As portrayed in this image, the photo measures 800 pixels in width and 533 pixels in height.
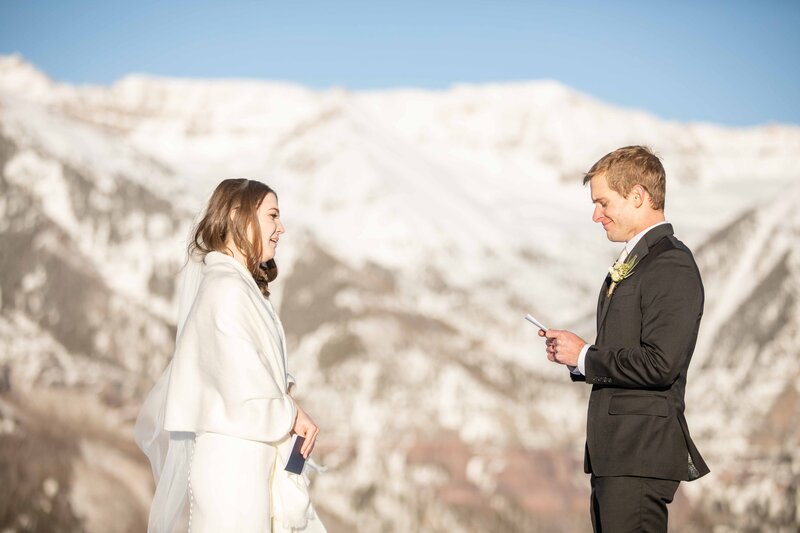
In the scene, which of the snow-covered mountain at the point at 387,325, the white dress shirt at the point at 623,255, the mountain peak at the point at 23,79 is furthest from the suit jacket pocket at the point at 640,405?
the mountain peak at the point at 23,79

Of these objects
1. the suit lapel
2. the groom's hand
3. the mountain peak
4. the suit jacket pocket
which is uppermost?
the mountain peak

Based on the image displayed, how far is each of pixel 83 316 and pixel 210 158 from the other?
17760 millimetres

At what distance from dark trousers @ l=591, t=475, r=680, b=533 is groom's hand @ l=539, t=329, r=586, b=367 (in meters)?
0.36

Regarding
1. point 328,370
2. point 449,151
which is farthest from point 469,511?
point 449,151

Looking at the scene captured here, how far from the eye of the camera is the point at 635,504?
2.45 meters

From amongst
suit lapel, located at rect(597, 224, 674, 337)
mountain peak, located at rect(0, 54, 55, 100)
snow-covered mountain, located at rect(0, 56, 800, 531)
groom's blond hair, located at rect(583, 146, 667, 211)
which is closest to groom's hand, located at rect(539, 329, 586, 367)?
suit lapel, located at rect(597, 224, 674, 337)

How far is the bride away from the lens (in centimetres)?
262

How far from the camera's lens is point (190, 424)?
269 centimetres

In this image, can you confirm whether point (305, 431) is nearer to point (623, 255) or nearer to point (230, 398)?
point (230, 398)

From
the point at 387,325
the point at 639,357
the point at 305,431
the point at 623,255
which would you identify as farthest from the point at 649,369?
the point at 387,325

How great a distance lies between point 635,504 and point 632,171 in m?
0.96

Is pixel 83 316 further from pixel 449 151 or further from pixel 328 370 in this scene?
pixel 449 151

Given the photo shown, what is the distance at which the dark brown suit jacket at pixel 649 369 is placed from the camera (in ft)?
7.84

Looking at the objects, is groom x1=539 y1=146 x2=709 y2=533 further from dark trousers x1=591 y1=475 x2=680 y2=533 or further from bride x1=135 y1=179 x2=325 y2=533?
bride x1=135 y1=179 x2=325 y2=533
